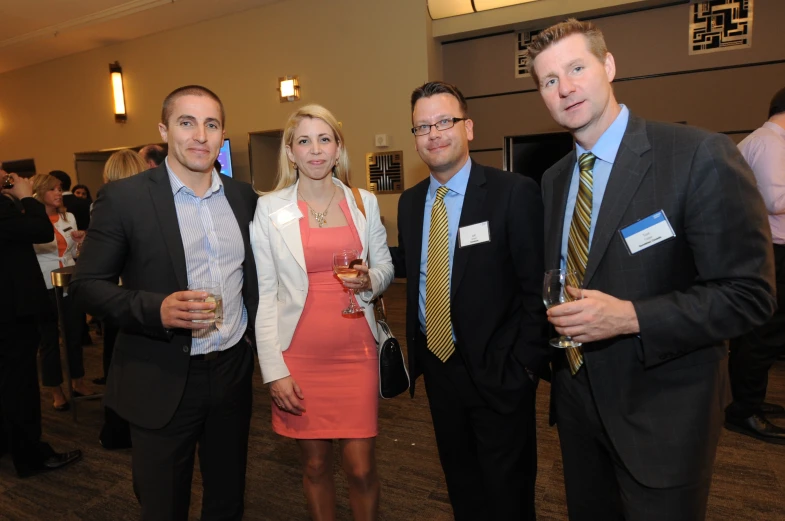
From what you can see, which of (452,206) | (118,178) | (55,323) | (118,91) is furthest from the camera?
(118,91)

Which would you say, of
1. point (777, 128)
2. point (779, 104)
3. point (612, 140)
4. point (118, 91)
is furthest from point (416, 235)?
point (118, 91)

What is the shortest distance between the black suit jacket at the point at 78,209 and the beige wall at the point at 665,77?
5.10m

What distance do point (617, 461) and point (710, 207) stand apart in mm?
725

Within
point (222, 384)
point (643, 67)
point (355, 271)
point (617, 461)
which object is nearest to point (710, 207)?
point (617, 461)

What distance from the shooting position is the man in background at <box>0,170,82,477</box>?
282 centimetres

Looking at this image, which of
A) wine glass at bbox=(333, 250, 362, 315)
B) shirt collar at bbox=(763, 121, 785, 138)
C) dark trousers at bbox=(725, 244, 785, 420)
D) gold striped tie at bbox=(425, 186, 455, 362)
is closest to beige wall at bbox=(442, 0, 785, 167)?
shirt collar at bbox=(763, 121, 785, 138)

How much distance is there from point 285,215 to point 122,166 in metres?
1.76

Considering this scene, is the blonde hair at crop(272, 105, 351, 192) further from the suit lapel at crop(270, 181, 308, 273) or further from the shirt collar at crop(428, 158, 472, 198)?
the shirt collar at crop(428, 158, 472, 198)

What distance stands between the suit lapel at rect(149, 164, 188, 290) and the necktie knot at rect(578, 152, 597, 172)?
4.30 feet

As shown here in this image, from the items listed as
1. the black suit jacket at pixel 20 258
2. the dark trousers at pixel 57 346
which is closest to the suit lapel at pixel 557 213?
the black suit jacket at pixel 20 258

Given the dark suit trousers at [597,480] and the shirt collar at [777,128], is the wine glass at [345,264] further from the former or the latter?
the shirt collar at [777,128]

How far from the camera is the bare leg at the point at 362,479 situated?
1917 mm

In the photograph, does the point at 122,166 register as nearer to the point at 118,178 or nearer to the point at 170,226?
the point at 118,178

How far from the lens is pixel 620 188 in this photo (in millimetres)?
1279
